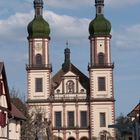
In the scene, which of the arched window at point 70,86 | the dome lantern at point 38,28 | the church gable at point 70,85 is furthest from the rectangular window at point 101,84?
the dome lantern at point 38,28

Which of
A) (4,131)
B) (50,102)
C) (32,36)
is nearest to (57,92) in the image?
(50,102)

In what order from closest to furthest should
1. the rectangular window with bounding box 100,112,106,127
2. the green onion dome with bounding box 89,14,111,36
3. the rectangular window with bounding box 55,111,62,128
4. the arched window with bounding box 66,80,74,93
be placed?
the rectangular window with bounding box 100,112,106,127 → the rectangular window with bounding box 55,111,62,128 → the green onion dome with bounding box 89,14,111,36 → the arched window with bounding box 66,80,74,93

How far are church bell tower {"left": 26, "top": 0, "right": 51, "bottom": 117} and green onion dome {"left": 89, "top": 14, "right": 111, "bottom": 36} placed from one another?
26.4 feet

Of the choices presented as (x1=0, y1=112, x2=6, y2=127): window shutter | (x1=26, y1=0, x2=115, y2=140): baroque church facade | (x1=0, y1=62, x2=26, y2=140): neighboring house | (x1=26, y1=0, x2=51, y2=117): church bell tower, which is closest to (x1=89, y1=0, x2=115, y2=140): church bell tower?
(x1=26, y1=0, x2=115, y2=140): baroque church facade

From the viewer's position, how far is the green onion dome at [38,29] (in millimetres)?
114075

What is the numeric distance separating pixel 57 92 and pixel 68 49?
53.9 ft

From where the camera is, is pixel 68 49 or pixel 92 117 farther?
pixel 68 49

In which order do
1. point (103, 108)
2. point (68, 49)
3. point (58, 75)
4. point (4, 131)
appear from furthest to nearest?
point (68, 49) < point (58, 75) < point (103, 108) < point (4, 131)

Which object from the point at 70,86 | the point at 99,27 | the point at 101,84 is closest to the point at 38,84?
the point at 70,86

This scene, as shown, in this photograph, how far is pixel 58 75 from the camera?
118312 mm

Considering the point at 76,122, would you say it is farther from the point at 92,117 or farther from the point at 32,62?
the point at 32,62

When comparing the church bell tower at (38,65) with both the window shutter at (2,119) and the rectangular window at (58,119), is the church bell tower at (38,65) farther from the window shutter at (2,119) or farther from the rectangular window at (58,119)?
the window shutter at (2,119)

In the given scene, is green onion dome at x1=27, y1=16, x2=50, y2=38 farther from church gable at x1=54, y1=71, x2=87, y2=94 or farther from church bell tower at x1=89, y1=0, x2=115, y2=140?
church gable at x1=54, y1=71, x2=87, y2=94

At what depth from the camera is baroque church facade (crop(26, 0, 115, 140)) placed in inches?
4375
